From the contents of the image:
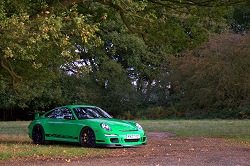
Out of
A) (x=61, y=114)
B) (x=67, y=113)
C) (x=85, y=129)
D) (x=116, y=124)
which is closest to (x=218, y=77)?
(x=61, y=114)

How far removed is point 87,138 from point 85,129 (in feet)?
0.95

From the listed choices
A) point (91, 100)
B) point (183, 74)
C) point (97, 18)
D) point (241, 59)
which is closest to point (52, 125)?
point (97, 18)

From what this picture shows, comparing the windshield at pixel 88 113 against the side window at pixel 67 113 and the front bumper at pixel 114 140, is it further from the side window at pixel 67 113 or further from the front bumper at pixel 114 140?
the front bumper at pixel 114 140

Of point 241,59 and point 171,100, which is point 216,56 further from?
point 171,100

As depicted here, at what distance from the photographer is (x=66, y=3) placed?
14.2 meters

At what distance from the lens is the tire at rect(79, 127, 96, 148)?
1416cm

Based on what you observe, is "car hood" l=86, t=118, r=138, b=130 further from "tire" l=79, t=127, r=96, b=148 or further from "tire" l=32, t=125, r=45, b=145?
"tire" l=32, t=125, r=45, b=145

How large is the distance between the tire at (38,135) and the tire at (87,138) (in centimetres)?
195

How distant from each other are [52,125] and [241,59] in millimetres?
23605

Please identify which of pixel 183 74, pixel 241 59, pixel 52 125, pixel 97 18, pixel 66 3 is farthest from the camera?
pixel 183 74

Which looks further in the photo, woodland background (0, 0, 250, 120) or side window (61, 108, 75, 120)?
woodland background (0, 0, 250, 120)

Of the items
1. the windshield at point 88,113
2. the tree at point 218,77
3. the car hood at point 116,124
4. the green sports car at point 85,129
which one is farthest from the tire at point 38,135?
the tree at point 218,77

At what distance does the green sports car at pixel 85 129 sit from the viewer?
551 inches

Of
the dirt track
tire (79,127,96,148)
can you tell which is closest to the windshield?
tire (79,127,96,148)
